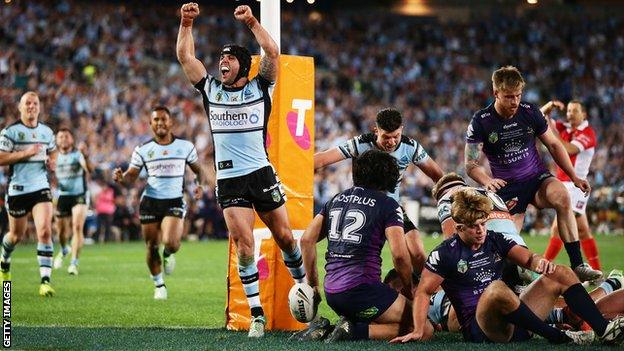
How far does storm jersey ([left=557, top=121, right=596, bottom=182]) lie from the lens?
1530cm

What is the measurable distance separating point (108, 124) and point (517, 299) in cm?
2255

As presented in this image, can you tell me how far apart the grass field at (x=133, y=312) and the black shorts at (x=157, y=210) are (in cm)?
107

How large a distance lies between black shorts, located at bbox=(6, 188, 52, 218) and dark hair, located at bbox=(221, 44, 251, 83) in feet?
18.9

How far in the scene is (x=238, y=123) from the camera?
914cm

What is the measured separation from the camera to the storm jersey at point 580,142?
50.2 ft

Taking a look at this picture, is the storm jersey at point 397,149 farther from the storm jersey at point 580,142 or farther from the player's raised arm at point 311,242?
the storm jersey at point 580,142

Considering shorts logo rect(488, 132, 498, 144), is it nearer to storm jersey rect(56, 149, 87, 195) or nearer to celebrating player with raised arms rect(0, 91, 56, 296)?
celebrating player with raised arms rect(0, 91, 56, 296)

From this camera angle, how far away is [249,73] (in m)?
9.57

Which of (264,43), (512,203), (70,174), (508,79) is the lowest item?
(512,203)

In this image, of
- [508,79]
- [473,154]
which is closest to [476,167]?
[473,154]

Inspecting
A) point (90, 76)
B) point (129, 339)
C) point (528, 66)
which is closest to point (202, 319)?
point (129, 339)

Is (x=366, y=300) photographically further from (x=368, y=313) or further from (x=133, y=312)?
(x=133, y=312)

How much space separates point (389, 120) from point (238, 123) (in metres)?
1.45

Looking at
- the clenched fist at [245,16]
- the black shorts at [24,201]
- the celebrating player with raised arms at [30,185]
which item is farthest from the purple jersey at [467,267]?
the black shorts at [24,201]
